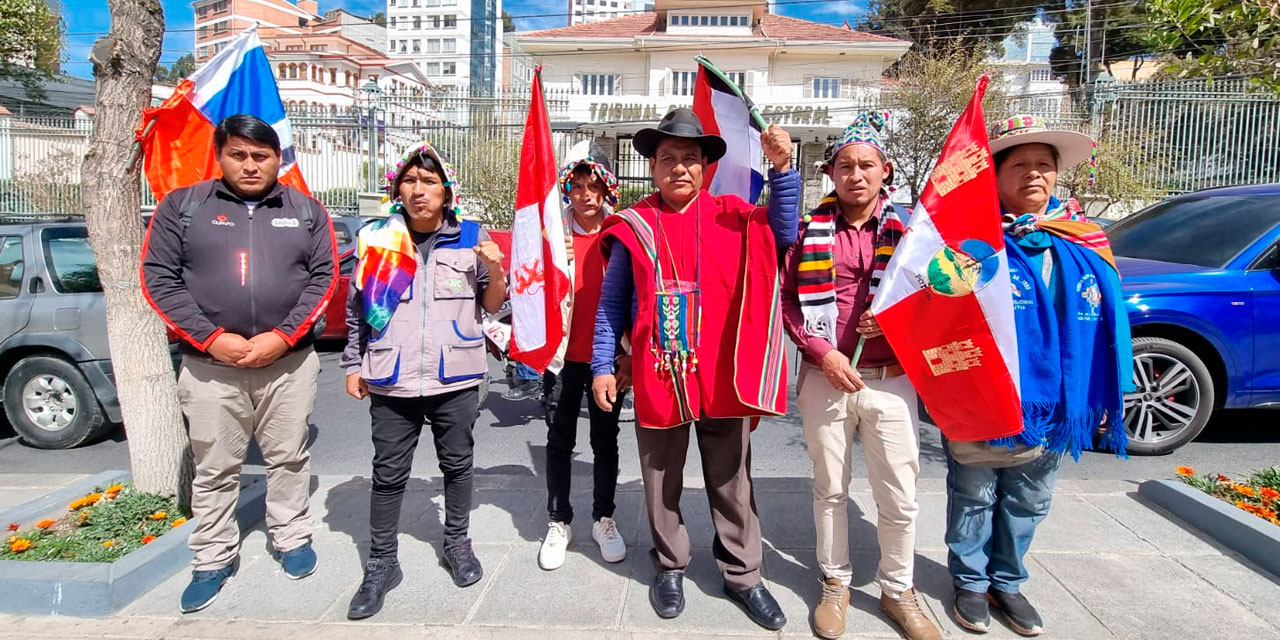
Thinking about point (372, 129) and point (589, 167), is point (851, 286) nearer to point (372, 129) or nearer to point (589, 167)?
point (589, 167)

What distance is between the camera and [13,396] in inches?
220

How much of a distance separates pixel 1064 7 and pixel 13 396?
35.1 metres

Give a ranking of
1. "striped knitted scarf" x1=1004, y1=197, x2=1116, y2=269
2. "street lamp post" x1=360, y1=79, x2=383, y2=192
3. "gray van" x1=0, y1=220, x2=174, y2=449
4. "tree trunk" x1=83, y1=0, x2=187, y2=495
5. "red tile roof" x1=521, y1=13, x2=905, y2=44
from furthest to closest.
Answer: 1. "red tile roof" x1=521, y1=13, x2=905, y2=44
2. "street lamp post" x1=360, y1=79, x2=383, y2=192
3. "gray van" x1=0, y1=220, x2=174, y2=449
4. "tree trunk" x1=83, y1=0, x2=187, y2=495
5. "striped knitted scarf" x1=1004, y1=197, x2=1116, y2=269

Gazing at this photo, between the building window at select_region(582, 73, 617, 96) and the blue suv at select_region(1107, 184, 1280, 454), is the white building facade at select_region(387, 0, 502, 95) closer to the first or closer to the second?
the building window at select_region(582, 73, 617, 96)

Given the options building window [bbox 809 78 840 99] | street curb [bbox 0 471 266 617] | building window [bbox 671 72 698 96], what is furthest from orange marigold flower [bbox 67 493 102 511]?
building window [bbox 809 78 840 99]

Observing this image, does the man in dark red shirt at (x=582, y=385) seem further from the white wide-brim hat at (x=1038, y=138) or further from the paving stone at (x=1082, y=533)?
the paving stone at (x=1082, y=533)

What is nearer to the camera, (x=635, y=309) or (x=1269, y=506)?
(x=635, y=309)

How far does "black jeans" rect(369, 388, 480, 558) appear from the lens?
3158mm

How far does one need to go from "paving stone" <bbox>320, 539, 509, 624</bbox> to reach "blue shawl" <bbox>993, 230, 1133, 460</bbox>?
2264 mm

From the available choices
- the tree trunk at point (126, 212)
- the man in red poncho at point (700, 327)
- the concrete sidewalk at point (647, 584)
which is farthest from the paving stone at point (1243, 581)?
the tree trunk at point (126, 212)

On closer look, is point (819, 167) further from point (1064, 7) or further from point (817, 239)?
point (1064, 7)

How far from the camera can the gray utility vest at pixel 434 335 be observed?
308cm

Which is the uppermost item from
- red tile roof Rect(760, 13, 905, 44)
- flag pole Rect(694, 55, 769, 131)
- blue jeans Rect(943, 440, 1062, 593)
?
red tile roof Rect(760, 13, 905, 44)

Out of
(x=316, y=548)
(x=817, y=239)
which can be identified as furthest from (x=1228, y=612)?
(x=316, y=548)
